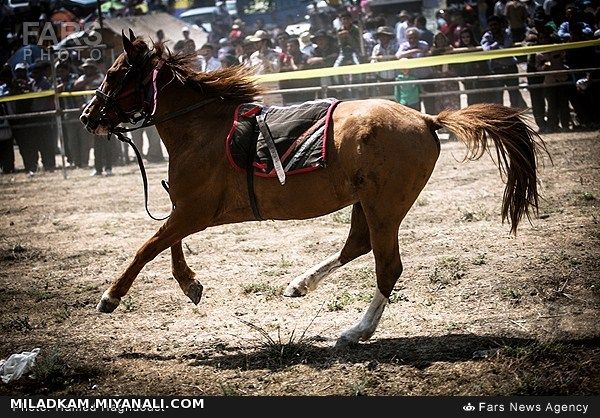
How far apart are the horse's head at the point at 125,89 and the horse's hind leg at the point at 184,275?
1172mm

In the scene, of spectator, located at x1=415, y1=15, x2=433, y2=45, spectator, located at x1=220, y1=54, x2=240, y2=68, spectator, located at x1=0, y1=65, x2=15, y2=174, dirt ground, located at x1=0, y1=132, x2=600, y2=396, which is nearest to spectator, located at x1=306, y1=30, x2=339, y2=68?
spectator, located at x1=220, y1=54, x2=240, y2=68

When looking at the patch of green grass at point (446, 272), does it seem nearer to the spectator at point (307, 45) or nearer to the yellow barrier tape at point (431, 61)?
the yellow barrier tape at point (431, 61)

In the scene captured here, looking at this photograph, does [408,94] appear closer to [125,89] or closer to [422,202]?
[422,202]

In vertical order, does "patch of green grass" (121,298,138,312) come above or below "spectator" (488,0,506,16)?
below

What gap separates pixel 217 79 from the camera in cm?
685

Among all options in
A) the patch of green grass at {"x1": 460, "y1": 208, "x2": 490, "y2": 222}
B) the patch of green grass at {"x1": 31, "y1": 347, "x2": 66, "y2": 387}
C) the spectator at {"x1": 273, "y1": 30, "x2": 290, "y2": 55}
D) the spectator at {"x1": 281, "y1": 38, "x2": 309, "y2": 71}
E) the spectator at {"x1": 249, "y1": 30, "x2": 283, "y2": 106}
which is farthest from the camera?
the spectator at {"x1": 273, "y1": 30, "x2": 290, "y2": 55}

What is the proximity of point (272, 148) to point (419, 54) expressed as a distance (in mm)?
10149

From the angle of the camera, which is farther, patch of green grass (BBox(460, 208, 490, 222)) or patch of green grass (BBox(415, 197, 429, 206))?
patch of green grass (BBox(415, 197, 429, 206))

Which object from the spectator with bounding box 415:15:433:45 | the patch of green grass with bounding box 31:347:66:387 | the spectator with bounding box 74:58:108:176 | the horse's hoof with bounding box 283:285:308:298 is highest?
the spectator with bounding box 415:15:433:45

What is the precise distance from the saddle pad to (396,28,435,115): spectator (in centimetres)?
972

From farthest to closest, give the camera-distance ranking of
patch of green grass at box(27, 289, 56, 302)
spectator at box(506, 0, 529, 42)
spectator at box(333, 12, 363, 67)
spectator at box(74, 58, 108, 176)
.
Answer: spectator at box(333, 12, 363, 67) → spectator at box(74, 58, 108, 176) → spectator at box(506, 0, 529, 42) → patch of green grass at box(27, 289, 56, 302)

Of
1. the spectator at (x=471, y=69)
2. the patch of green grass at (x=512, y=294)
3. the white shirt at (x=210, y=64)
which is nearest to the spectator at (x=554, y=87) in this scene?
the spectator at (x=471, y=69)

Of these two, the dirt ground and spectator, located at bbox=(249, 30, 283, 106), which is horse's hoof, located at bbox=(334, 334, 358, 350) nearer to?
the dirt ground

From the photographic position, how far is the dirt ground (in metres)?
5.33
